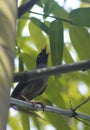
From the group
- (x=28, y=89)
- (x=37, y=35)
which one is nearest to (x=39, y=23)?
(x=37, y=35)

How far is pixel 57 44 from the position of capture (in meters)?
0.73

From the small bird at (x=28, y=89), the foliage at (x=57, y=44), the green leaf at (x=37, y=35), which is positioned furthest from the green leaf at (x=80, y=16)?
the small bird at (x=28, y=89)

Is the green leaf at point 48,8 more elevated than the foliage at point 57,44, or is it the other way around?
the green leaf at point 48,8

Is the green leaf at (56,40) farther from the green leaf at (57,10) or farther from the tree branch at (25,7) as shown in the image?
the tree branch at (25,7)

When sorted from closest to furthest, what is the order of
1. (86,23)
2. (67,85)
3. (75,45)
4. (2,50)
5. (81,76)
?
(2,50)
(86,23)
(75,45)
(81,76)
(67,85)

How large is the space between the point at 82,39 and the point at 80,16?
112mm

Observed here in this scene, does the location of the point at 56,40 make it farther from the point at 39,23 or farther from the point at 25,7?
the point at 25,7

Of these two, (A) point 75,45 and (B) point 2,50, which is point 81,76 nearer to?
(A) point 75,45

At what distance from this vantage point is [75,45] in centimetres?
82

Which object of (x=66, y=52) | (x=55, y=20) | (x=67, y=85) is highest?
(x=55, y=20)

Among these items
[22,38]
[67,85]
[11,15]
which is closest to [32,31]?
[22,38]

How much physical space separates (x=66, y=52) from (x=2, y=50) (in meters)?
0.56

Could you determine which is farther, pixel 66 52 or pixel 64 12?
pixel 66 52

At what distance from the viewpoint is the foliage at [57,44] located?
72cm
